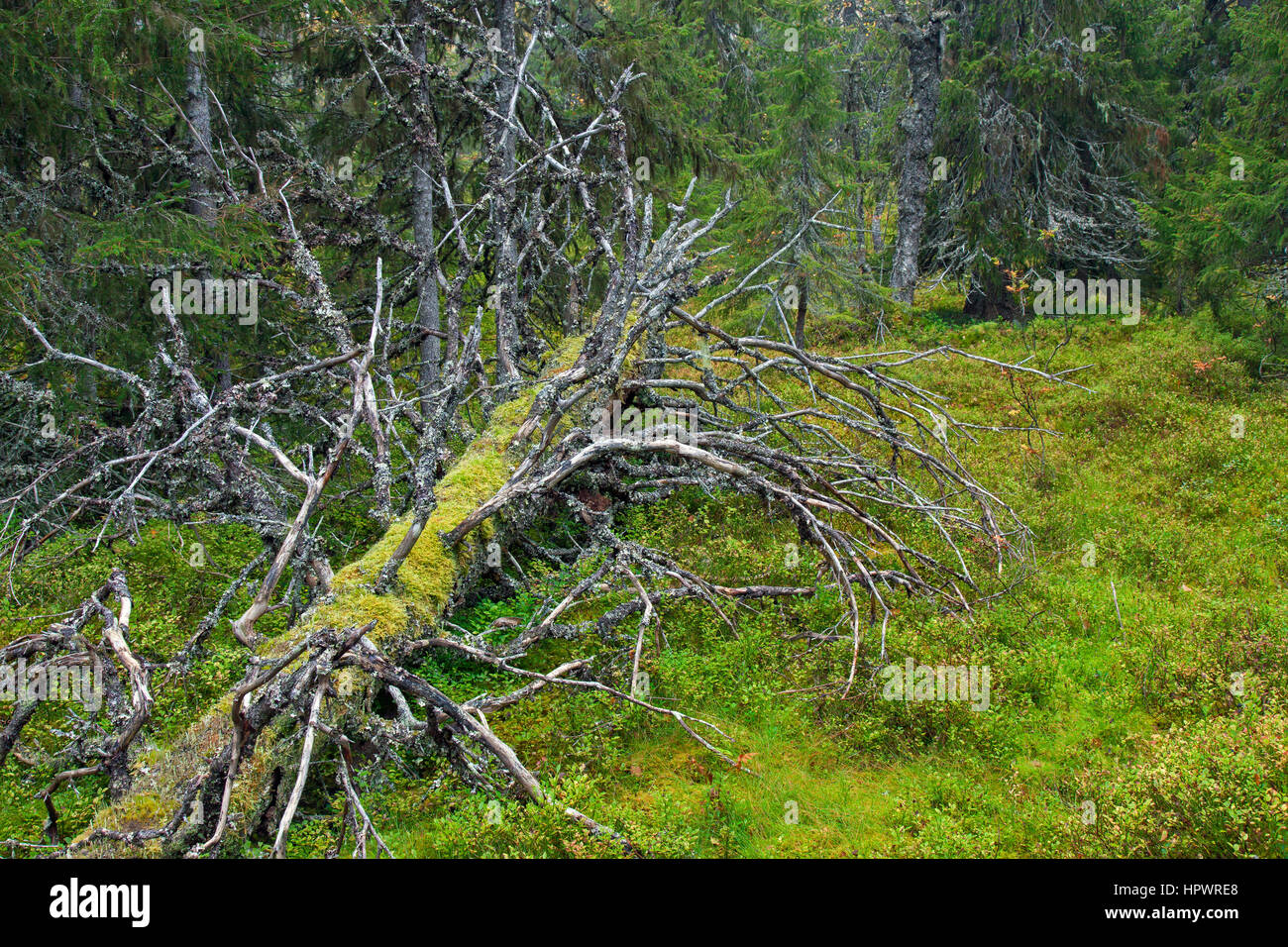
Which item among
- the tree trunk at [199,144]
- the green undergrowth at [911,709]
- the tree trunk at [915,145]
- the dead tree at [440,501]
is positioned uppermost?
the tree trunk at [915,145]

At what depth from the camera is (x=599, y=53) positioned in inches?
411

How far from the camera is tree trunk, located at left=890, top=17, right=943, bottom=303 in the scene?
1580cm

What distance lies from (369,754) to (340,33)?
838 cm

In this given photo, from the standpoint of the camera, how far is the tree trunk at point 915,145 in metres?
15.8

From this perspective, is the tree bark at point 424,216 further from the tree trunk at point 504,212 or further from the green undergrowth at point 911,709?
the green undergrowth at point 911,709

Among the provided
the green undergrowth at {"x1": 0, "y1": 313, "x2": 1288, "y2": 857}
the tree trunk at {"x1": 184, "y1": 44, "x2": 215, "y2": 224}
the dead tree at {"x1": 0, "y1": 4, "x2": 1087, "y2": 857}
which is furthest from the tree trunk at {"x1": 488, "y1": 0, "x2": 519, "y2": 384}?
the tree trunk at {"x1": 184, "y1": 44, "x2": 215, "y2": 224}

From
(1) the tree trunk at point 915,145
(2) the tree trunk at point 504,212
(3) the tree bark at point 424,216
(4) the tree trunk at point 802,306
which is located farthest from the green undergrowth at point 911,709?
(1) the tree trunk at point 915,145

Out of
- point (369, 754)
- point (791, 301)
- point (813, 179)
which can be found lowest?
point (369, 754)

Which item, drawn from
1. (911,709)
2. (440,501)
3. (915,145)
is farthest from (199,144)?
(915,145)

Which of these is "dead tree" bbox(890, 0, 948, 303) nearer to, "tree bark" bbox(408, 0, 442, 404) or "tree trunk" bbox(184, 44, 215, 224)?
"tree bark" bbox(408, 0, 442, 404)

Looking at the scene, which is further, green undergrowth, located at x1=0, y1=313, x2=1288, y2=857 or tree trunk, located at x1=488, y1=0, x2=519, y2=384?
tree trunk, located at x1=488, y1=0, x2=519, y2=384
